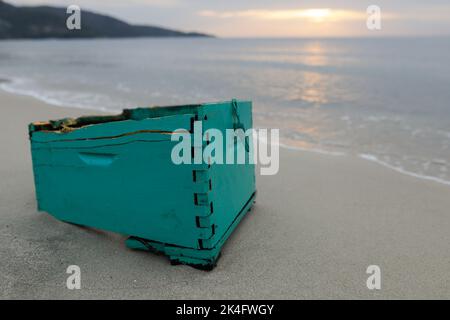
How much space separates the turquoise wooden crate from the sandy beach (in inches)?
6.2

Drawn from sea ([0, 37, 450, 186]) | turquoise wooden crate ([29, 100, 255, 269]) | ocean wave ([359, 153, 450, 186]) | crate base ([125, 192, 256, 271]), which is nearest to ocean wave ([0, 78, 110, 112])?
sea ([0, 37, 450, 186])

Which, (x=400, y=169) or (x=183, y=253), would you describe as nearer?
(x=183, y=253)

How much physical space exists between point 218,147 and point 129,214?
748 mm

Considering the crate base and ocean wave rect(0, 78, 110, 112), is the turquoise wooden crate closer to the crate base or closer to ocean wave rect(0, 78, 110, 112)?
the crate base

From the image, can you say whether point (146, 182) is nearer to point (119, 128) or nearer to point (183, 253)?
point (119, 128)

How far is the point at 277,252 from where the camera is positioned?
9.87 ft

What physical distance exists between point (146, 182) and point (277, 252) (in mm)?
1072

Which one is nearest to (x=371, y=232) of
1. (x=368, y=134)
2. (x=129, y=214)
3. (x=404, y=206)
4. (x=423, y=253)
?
(x=423, y=253)

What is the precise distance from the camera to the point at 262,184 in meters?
4.48

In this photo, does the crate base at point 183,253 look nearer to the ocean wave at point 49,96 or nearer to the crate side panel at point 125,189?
the crate side panel at point 125,189

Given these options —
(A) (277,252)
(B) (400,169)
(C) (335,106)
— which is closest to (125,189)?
(A) (277,252)

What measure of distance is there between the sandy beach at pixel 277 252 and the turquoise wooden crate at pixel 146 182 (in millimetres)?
158

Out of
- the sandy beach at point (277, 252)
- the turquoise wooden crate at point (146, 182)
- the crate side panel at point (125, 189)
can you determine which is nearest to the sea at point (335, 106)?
the sandy beach at point (277, 252)
